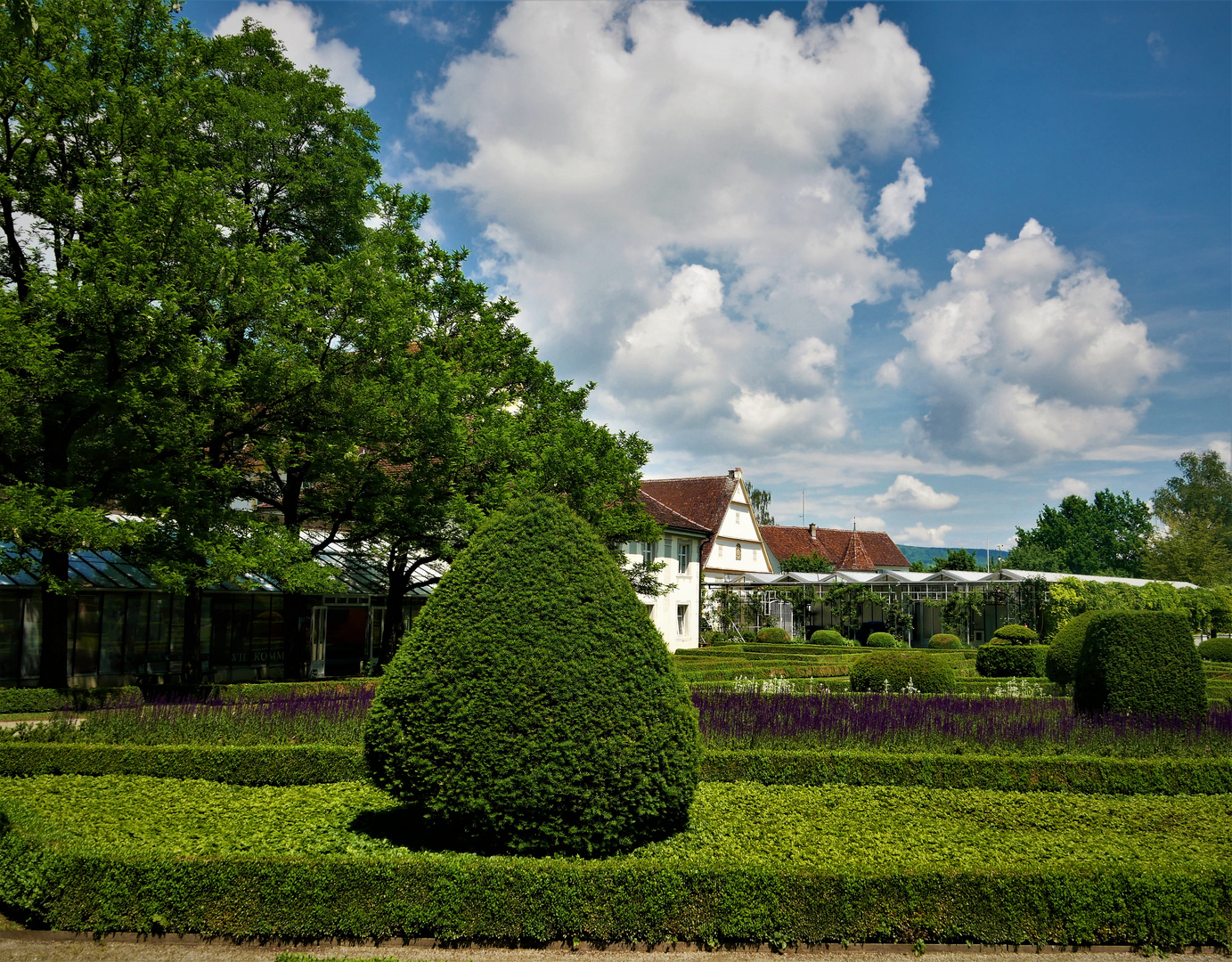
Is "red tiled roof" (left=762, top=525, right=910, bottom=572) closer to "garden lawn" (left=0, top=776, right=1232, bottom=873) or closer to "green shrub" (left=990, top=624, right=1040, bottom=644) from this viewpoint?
"green shrub" (left=990, top=624, right=1040, bottom=644)

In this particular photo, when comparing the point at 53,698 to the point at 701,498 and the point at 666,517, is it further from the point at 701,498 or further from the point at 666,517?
the point at 701,498

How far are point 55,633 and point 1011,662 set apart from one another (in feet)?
83.7

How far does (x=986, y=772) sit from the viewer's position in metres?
10.0

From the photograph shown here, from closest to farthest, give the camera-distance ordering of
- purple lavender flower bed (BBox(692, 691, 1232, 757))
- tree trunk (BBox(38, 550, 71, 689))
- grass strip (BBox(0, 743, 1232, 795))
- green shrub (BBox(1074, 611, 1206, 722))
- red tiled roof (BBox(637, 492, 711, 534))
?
grass strip (BBox(0, 743, 1232, 795)), purple lavender flower bed (BBox(692, 691, 1232, 757)), green shrub (BBox(1074, 611, 1206, 722)), tree trunk (BBox(38, 550, 71, 689)), red tiled roof (BBox(637, 492, 711, 534))

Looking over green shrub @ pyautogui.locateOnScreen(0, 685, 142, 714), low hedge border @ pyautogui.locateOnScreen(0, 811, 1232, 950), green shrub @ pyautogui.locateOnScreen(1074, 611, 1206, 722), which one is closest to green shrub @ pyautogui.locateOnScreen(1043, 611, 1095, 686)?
green shrub @ pyautogui.locateOnScreen(1074, 611, 1206, 722)

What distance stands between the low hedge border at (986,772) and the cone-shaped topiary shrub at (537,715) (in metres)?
3.28

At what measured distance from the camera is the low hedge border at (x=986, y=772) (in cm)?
988

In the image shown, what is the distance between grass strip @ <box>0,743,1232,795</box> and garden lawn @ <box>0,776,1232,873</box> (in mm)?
241

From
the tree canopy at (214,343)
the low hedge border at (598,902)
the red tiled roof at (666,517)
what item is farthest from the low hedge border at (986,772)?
the red tiled roof at (666,517)

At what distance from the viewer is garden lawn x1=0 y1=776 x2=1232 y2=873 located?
22.3ft

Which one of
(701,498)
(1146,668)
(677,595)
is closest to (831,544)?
(701,498)

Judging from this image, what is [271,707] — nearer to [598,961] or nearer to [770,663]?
[598,961]

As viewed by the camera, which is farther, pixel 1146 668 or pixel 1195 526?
pixel 1195 526

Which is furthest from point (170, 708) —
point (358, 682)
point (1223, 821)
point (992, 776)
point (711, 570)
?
point (711, 570)
